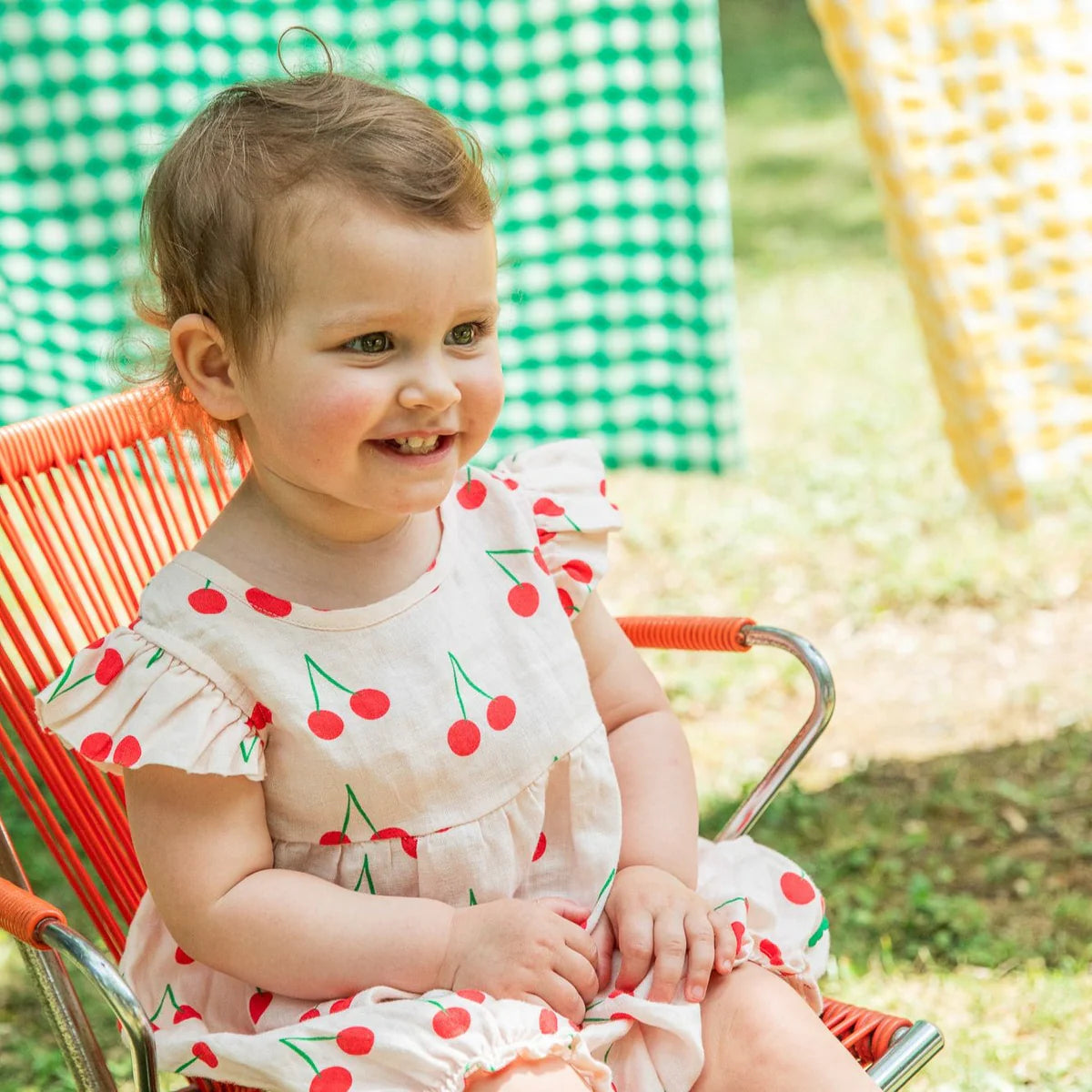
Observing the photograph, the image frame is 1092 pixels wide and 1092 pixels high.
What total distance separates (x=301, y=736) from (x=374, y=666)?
10cm

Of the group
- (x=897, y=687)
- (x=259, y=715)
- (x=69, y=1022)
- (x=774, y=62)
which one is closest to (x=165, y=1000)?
(x=69, y=1022)

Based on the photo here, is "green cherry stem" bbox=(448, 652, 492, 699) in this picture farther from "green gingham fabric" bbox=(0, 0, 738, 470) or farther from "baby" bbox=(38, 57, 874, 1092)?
"green gingham fabric" bbox=(0, 0, 738, 470)

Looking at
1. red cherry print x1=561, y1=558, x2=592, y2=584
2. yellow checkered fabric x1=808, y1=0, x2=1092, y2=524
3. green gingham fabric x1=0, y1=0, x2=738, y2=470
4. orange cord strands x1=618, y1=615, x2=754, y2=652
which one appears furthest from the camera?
green gingham fabric x1=0, y1=0, x2=738, y2=470

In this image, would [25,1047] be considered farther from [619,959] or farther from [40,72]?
[40,72]

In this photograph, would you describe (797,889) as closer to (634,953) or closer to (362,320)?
(634,953)

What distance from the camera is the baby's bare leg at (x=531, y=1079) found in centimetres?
120

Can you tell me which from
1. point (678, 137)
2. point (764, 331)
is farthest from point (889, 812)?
point (764, 331)

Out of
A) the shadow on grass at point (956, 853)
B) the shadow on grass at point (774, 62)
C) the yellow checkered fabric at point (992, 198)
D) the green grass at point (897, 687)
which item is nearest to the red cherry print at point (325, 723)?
the green grass at point (897, 687)

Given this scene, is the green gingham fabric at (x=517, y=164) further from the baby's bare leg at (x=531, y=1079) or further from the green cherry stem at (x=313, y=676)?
the baby's bare leg at (x=531, y=1079)

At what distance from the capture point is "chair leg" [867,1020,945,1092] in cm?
133

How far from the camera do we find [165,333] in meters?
1.42

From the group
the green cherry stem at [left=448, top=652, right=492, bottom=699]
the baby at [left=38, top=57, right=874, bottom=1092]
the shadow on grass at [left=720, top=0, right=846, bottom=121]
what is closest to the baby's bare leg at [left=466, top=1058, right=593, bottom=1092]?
the baby at [left=38, top=57, right=874, bottom=1092]

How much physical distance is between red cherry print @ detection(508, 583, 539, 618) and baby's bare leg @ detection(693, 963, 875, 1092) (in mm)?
373

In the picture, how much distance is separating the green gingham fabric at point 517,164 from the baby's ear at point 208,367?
5.46 feet
